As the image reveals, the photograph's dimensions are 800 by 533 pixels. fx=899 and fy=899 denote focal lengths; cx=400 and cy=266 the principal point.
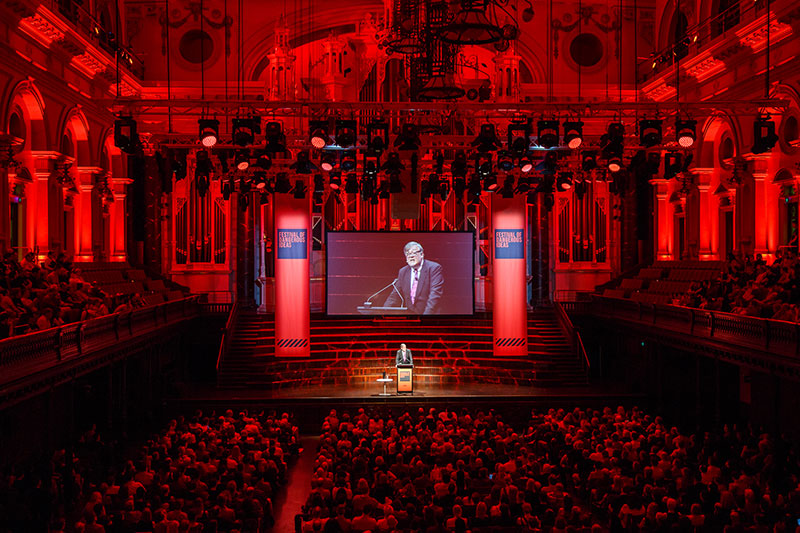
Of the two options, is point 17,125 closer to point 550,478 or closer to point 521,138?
point 521,138

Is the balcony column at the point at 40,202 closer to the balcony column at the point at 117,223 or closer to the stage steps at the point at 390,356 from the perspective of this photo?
the balcony column at the point at 117,223

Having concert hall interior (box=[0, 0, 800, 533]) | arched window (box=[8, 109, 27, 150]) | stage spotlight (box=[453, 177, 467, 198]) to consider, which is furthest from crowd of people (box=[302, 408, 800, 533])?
arched window (box=[8, 109, 27, 150])

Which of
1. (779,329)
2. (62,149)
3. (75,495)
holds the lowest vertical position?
(75,495)

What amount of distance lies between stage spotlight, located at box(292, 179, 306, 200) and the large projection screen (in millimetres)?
4438

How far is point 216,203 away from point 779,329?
2085cm

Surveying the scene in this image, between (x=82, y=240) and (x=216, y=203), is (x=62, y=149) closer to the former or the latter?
(x=82, y=240)

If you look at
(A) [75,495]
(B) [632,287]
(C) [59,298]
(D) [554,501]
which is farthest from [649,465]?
(B) [632,287]

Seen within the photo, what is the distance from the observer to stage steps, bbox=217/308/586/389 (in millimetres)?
26328

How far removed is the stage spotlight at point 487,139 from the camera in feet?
65.5

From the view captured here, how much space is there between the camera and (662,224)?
29.8 meters

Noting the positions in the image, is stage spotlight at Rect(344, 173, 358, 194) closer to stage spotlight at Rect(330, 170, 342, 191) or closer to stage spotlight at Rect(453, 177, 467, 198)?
stage spotlight at Rect(330, 170, 342, 191)

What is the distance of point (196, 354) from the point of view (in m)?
29.6

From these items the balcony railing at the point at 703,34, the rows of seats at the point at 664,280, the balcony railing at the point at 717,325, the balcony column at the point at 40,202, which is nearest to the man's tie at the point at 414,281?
the balcony railing at the point at 717,325

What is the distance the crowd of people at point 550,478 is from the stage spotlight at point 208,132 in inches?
265
